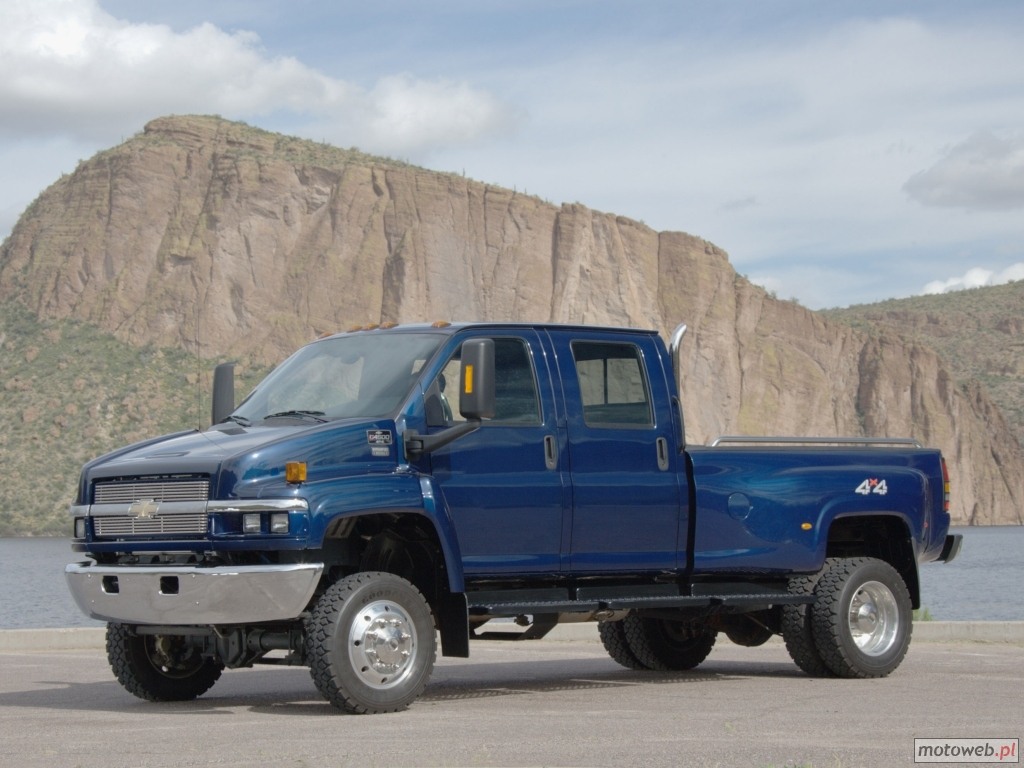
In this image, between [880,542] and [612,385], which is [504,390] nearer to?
[612,385]

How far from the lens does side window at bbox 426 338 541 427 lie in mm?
11078

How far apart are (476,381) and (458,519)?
3.08 feet

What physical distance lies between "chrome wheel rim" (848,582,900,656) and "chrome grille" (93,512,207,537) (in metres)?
5.21

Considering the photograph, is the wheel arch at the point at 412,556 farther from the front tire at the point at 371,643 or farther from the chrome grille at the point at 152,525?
the chrome grille at the point at 152,525

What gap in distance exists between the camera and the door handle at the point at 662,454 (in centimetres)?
1196

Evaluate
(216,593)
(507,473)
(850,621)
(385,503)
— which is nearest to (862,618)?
(850,621)

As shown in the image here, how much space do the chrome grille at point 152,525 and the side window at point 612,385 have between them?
2.84 m

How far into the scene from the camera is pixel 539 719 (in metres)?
10.2

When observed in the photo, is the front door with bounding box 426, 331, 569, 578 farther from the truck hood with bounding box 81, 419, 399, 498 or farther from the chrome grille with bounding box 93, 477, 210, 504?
the chrome grille with bounding box 93, 477, 210, 504

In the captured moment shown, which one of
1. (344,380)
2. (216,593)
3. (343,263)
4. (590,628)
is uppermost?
(343,263)

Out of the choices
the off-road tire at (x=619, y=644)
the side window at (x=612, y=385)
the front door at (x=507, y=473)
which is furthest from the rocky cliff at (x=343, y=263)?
the front door at (x=507, y=473)

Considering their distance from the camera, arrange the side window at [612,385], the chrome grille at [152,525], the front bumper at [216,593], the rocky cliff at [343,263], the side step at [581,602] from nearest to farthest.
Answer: the front bumper at [216,593] < the chrome grille at [152,525] < the side step at [581,602] < the side window at [612,385] < the rocky cliff at [343,263]

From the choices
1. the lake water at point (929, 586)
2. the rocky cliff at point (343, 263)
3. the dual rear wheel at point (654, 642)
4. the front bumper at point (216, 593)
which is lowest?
the lake water at point (929, 586)

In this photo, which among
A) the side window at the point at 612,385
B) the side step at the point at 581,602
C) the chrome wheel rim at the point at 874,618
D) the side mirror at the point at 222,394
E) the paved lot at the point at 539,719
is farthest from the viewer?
the chrome wheel rim at the point at 874,618
